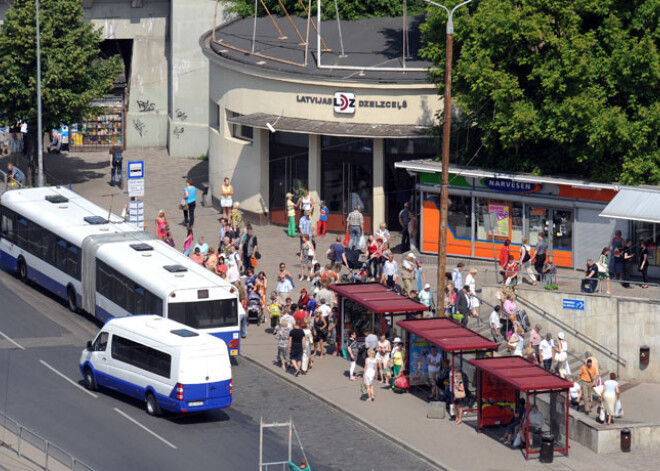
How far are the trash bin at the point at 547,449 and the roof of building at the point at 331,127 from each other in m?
17.5

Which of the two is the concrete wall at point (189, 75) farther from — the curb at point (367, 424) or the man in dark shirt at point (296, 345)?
the man in dark shirt at point (296, 345)

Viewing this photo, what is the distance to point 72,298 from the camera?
1588 inches

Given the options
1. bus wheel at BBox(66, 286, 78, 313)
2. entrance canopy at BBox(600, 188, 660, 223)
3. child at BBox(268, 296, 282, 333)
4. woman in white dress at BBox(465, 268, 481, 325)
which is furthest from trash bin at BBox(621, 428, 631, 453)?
bus wheel at BBox(66, 286, 78, 313)

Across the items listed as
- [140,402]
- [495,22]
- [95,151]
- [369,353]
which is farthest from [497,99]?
[95,151]

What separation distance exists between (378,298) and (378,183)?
492 inches

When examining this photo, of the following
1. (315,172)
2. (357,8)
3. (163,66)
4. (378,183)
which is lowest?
(378,183)

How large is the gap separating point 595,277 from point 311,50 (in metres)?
18.4

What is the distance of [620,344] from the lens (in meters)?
37.7

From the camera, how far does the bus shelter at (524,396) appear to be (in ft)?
101

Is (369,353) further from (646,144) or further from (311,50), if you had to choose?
(311,50)

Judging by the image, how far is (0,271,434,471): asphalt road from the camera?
29828 millimetres

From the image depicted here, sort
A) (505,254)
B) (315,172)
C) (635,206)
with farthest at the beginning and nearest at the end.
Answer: (315,172) < (505,254) < (635,206)

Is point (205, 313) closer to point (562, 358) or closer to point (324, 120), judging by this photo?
point (562, 358)

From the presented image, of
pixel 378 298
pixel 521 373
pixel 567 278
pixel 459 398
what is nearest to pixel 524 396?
pixel 521 373
